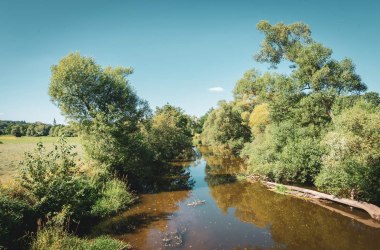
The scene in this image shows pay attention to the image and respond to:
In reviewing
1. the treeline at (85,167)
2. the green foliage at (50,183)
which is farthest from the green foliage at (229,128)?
the green foliage at (50,183)

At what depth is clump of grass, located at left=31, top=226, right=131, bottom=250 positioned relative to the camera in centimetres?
1005

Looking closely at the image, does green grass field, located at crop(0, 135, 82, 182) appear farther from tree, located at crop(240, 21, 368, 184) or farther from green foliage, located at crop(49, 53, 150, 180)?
tree, located at crop(240, 21, 368, 184)

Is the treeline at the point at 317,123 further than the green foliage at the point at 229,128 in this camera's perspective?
No

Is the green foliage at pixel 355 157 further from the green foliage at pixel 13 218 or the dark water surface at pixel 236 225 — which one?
the green foliage at pixel 13 218

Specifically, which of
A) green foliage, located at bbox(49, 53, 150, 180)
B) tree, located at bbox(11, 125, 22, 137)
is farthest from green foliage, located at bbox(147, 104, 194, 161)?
tree, located at bbox(11, 125, 22, 137)

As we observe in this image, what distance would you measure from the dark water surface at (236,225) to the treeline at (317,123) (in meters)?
2.53

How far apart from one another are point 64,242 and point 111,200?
6.47 m

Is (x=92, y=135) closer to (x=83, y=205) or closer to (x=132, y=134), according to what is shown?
(x=132, y=134)

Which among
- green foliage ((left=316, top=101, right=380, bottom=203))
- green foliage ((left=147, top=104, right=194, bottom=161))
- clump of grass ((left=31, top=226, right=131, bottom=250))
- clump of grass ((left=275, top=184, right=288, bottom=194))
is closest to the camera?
clump of grass ((left=31, top=226, right=131, bottom=250))

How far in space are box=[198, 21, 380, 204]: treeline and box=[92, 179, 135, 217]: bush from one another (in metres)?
12.7

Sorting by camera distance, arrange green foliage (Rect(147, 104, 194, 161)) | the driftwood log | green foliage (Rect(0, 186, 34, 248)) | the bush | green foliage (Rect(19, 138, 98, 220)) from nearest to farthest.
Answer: green foliage (Rect(0, 186, 34, 248))
green foliage (Rect(19, 138, 98, 220))
the driftwood log
the bush
green foliage (Rect(147, 104, 194, 161))

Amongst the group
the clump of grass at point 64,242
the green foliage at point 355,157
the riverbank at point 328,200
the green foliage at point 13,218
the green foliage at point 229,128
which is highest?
the green foliage at point 229,128

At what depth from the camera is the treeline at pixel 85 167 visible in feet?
36.3

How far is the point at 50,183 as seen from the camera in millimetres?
12273
